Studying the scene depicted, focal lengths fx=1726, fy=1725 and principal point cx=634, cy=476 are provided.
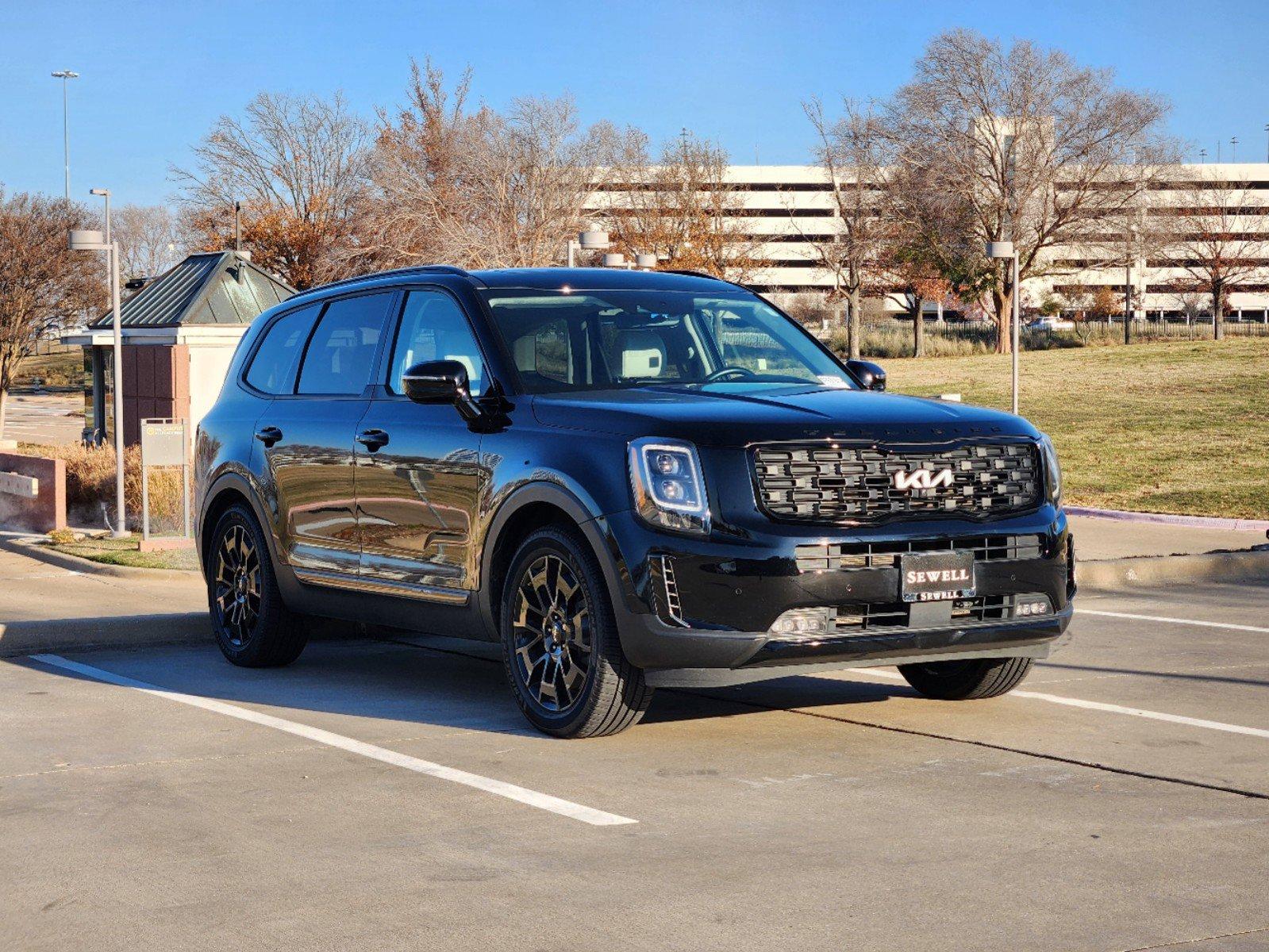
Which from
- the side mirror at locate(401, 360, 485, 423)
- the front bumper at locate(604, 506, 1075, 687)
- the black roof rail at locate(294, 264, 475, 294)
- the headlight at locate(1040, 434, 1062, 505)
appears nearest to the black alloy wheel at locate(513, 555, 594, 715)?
the front bumper at locate(604, 506, 1075, 687)

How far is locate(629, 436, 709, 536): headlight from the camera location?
6.54 m

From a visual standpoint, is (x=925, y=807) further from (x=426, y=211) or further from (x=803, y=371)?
(x=426, y=211)

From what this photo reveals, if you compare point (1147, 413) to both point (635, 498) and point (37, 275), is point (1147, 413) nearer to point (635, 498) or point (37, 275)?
point (635, 498)

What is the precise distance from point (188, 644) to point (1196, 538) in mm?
10410

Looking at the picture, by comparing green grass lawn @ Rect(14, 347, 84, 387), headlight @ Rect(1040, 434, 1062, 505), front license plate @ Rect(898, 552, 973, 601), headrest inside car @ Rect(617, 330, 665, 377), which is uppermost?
green grass lawn @ Rect(14, 347, 84, 387)

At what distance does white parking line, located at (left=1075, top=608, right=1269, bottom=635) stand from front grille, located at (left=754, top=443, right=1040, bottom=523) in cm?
404

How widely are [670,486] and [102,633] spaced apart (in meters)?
4.70

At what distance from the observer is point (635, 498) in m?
6.61

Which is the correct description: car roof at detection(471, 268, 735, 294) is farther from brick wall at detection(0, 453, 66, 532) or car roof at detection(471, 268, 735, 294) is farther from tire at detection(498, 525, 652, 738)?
brick wall at detection(0, 453, 66, 532)

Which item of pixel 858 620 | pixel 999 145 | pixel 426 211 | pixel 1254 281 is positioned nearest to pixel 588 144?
pixel 426 211

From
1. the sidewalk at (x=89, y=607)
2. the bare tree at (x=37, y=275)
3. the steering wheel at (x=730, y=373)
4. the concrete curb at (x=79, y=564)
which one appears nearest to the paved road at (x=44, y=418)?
the bare tree at (x=37, y=275)

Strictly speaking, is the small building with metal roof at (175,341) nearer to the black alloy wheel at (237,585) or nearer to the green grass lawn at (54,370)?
the black alloy wheel at (237,585)

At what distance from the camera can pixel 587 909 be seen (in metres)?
4.71

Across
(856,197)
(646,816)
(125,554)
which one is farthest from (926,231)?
(646,816)
